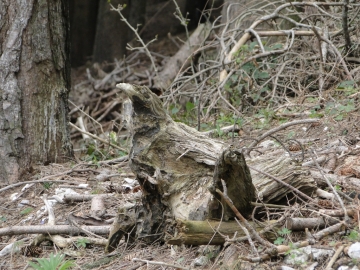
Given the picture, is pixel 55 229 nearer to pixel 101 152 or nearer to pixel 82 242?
pixel 82 242

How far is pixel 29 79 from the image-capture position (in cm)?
525

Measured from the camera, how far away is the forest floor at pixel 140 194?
3039mm

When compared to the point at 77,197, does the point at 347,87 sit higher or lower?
higher

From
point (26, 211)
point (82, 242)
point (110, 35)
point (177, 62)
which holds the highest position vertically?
point (110, 35)

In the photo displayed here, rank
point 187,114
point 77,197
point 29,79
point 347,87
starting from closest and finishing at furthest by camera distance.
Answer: point 77,197 < point 29,79 < point 347,87 < point 187,114

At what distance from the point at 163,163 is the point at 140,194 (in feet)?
2.54

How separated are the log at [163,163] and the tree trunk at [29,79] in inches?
81.4

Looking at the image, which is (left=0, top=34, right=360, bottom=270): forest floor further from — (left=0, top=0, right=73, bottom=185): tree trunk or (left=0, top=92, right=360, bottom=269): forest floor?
(left=0, top=0, right=73, bottom=185): tree trunk

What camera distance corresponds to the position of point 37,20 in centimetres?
520

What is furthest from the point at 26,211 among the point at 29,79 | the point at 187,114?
the point at 187,114

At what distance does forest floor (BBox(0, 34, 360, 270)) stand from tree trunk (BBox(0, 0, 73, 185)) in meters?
0.20

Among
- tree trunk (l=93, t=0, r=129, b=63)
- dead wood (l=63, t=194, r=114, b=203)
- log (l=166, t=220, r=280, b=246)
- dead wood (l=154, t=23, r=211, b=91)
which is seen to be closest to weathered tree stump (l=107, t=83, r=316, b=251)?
log (l=166, t=220, r=280, b=246)

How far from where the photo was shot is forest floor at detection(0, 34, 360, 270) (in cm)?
304

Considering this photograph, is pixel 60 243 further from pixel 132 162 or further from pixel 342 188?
pixel 342 188
